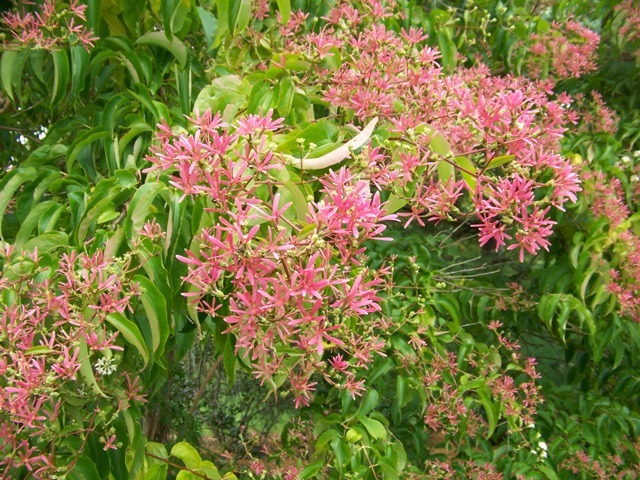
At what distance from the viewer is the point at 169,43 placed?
138cm

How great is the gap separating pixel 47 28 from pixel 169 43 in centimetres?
24

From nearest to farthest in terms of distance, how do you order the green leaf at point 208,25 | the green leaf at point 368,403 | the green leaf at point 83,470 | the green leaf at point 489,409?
the green leaf at point 83,470, the green leaf at point 208,25, the green leaf at point 368,403, the green leaf at point 489,409

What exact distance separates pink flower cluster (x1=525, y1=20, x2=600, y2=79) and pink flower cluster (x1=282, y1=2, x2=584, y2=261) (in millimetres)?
1197

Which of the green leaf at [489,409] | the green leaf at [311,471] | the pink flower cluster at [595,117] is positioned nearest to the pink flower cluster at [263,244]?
the green leaf at [311,471]

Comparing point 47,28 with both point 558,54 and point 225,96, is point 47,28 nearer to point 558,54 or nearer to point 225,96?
point 225,96

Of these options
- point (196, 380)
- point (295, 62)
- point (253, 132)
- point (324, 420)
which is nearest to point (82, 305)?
point (253, 132)

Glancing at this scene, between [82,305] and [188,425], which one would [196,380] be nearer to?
[188,425]

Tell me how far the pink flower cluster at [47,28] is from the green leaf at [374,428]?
3.57 ft

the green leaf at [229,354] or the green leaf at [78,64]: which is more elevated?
the green leaf at [78,64]

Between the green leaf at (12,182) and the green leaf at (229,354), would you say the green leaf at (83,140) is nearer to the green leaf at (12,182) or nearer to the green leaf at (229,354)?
the green leaf at (12,182)

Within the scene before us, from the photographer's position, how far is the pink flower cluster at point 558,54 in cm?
239

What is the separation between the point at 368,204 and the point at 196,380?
303cm

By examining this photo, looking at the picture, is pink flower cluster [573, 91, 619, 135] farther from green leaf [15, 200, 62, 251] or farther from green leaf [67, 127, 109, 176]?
green leaf [15, 200, 62, 251]

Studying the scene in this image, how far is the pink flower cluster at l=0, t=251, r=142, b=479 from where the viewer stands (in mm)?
881
